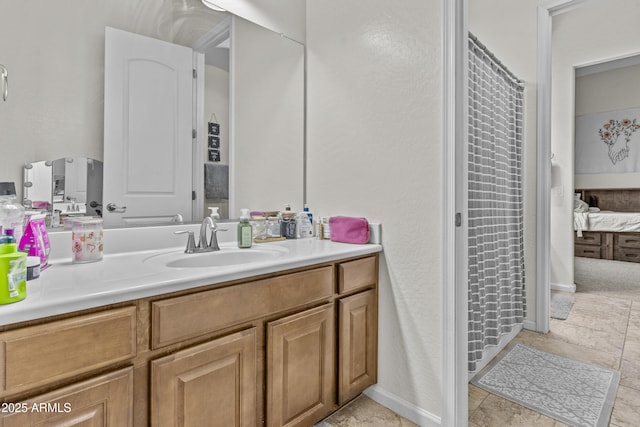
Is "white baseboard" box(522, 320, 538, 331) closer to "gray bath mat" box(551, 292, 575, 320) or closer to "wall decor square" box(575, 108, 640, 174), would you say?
"gray bath mat" box(551, 292, 575, 320)

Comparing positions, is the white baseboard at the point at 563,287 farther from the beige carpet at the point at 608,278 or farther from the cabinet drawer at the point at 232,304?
the cabinet drawer at the point at 232,304

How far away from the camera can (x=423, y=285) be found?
154 cm

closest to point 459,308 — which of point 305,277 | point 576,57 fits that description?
point 305,277

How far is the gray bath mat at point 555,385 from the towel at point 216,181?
174 cm

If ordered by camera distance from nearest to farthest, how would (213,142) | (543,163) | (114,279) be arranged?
1. (114,279)
2. (213,142)
3. (543,163)

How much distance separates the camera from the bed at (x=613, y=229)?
185 inches

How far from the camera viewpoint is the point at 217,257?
1.52 metres

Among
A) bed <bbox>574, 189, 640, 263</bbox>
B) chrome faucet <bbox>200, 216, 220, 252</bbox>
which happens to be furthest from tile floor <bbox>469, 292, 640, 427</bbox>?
bed <bbox>574, 189, 640, 263</bbox>

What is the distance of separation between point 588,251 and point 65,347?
621cm

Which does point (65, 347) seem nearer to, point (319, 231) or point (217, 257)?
point (217, 257)

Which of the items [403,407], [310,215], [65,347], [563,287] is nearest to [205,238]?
[310,215]

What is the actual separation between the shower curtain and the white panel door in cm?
152

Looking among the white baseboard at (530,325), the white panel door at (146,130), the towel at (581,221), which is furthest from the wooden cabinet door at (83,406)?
the towel at (581,221)

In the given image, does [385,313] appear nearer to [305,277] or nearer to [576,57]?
[305,277]
